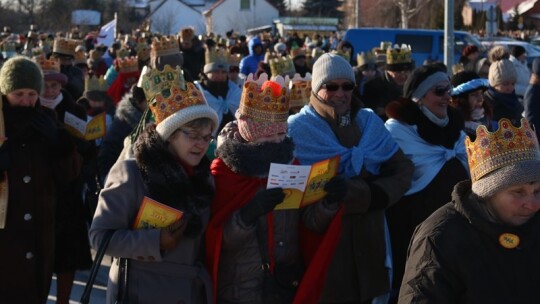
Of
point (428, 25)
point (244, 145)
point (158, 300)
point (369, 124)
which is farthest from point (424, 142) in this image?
point (428, 25)

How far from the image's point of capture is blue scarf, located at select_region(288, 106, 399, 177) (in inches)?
209

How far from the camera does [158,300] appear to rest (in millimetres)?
4219

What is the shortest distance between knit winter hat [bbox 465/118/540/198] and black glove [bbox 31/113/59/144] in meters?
2.96

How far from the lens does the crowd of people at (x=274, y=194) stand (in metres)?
3.50

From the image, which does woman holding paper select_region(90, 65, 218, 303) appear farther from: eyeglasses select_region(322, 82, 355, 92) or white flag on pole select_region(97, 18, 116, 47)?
white flag on pole select_region(97, 18, 116, 47)

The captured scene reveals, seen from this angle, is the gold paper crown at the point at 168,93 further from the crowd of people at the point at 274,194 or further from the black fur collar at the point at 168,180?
the black fur collar at the point at 168,180

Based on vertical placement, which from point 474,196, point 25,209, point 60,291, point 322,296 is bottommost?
point 60,291

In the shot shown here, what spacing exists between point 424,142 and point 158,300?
7.84 ft

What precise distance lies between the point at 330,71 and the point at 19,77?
1.85 meters

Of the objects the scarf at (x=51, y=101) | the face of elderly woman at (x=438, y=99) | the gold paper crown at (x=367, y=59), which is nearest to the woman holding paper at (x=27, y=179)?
the scarf at (x=51, y=101)

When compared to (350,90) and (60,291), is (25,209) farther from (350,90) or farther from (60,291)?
(350,90)

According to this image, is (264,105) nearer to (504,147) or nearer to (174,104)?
(174,104)

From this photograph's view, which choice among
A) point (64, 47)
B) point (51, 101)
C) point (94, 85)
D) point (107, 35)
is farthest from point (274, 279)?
point (107, 35)

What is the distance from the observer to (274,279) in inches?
176
